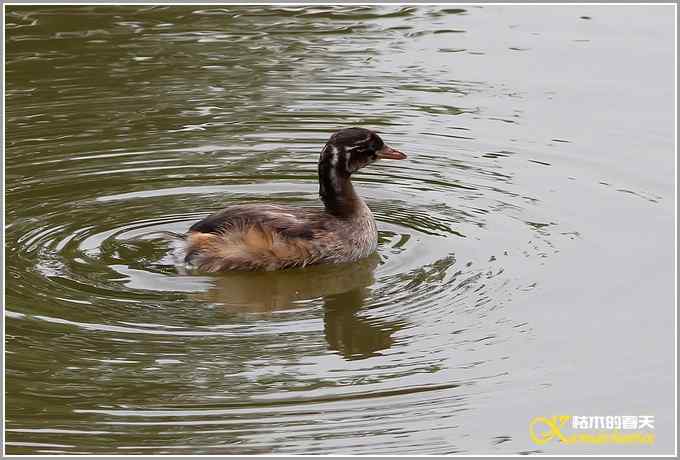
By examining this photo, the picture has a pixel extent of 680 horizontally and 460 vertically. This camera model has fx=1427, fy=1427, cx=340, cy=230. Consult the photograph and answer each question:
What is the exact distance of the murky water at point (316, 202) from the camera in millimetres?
8172

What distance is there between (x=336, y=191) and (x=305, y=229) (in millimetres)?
559

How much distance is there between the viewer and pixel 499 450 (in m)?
7.81

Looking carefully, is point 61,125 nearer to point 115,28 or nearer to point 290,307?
point 115,28

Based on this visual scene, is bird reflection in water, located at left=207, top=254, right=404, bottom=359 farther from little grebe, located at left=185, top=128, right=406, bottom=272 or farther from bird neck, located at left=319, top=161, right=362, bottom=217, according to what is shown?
bird neck, located at left=319, top=161, right=362, bottom=217

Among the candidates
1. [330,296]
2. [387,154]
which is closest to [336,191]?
[387,154]

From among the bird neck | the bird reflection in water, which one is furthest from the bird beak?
the bird reflection in water

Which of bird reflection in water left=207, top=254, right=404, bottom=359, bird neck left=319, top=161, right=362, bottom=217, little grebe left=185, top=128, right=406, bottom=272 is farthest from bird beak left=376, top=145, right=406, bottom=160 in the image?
bird reflection in water left=207, top=254, right=404, bottom=359

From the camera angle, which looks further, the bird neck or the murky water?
the bird neck

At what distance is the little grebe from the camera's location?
1023cm

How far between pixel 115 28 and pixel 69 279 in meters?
6.73

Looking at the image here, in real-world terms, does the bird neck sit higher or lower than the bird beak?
lower

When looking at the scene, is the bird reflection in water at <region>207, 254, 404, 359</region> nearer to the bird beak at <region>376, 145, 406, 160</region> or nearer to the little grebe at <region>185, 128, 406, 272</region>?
the little grebe at <region>185, 128, 406, 272</region>

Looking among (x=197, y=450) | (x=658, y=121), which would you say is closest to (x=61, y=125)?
(x=658, y=121)

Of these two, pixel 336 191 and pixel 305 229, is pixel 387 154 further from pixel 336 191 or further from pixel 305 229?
pixel 305 229
